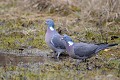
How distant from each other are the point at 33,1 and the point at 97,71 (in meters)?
6.32

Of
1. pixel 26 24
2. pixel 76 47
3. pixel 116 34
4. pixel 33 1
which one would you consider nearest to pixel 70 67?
pixel 76 47

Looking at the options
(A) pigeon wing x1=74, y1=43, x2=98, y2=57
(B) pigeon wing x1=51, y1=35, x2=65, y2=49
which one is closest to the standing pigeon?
(A) pigeon wing x1=74, y1=43, x2=98, y2=57

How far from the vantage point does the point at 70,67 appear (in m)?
8.66

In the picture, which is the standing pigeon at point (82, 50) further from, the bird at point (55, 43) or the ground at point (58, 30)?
the bird at point (55, 43)

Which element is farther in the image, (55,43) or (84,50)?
(55,43)


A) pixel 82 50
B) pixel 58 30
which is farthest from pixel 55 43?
pixel 58 30

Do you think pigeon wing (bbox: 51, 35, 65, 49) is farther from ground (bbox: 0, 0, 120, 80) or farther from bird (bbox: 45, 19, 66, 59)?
ground (bbox: 0, 0, 120, 80)

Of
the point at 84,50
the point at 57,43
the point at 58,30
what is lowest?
the point at 58,30

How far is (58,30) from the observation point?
12039 millimetres

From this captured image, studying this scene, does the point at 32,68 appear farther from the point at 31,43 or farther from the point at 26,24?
the point at 26,24

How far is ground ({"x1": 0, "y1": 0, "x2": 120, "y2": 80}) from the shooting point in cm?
825

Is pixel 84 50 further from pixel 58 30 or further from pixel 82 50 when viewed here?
pixel 58 30

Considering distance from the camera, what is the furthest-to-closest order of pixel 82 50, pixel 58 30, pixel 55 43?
pixel 58 30 → pixel 55 43 → pixel 82 50

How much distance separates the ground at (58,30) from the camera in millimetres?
8250
